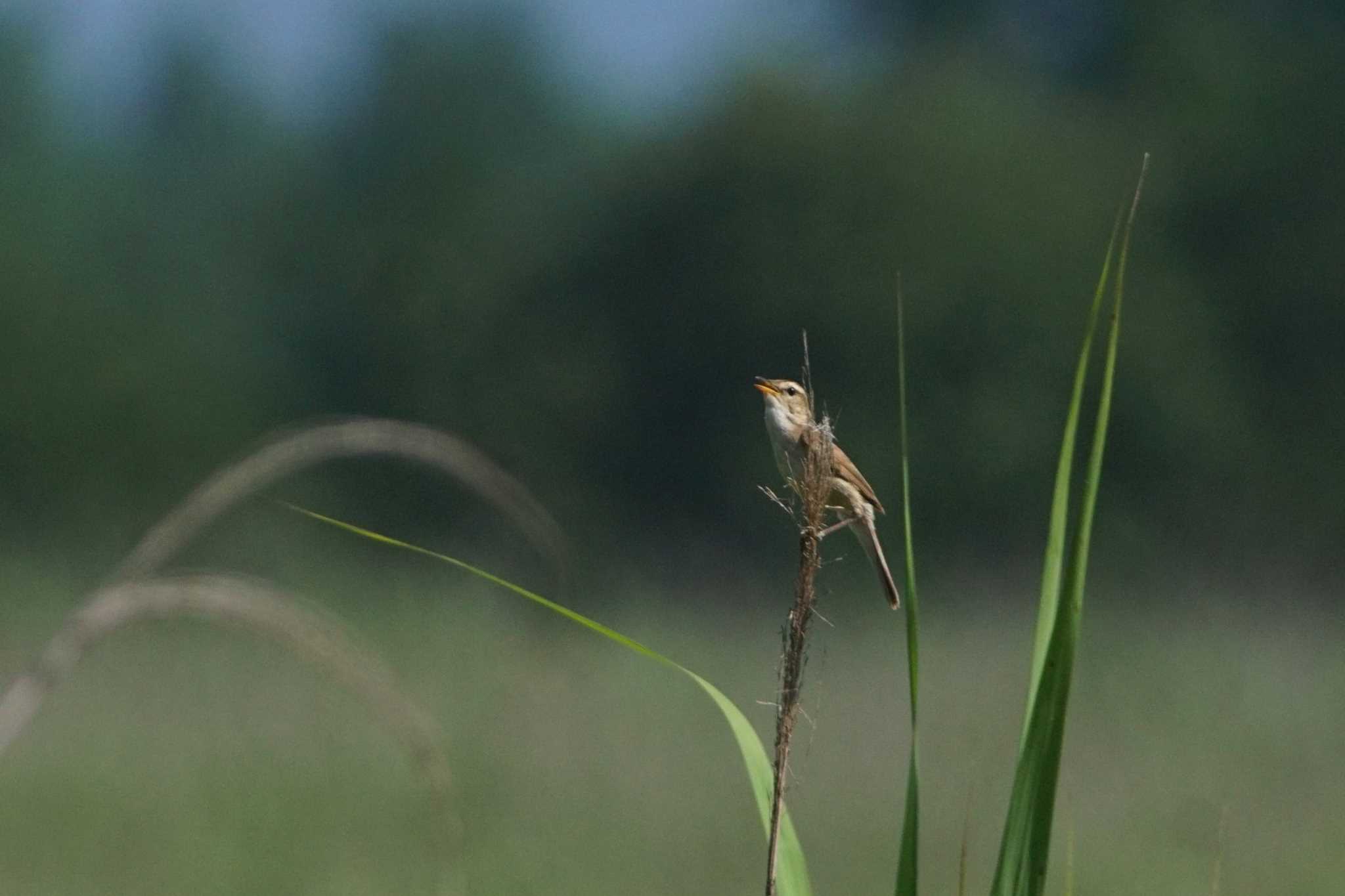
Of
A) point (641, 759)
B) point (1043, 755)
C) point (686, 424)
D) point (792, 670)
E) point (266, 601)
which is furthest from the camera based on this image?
point (686, 424)

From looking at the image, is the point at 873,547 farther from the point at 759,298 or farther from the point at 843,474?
the point at 759,298

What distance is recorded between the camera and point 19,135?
34.8m

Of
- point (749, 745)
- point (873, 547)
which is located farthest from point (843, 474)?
point (749, 745)

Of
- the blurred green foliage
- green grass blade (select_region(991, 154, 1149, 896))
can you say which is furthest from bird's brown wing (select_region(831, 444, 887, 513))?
the blurred green foliage

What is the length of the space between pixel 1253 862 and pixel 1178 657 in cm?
544

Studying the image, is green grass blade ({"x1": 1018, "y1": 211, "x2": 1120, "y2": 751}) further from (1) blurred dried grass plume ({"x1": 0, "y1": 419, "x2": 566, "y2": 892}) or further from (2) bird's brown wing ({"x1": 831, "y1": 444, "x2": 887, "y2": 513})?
(2) bird's brown wing ({"x1": 831, "y1": 444, "x2": 887, "y2": 513})

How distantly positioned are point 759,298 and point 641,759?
55.6 feet

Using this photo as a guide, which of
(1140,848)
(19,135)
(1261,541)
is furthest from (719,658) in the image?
(19,135)

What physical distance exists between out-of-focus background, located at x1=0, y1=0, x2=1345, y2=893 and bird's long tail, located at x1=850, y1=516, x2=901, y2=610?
556 cm

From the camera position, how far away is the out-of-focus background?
432 inches

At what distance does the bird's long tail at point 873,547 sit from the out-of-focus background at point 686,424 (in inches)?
219

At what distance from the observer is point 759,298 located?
28859mm

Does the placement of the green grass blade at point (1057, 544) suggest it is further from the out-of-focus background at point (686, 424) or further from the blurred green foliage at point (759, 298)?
the blurred green foliage at point (759, 298)

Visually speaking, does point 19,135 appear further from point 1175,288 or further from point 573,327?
point 1175,288
